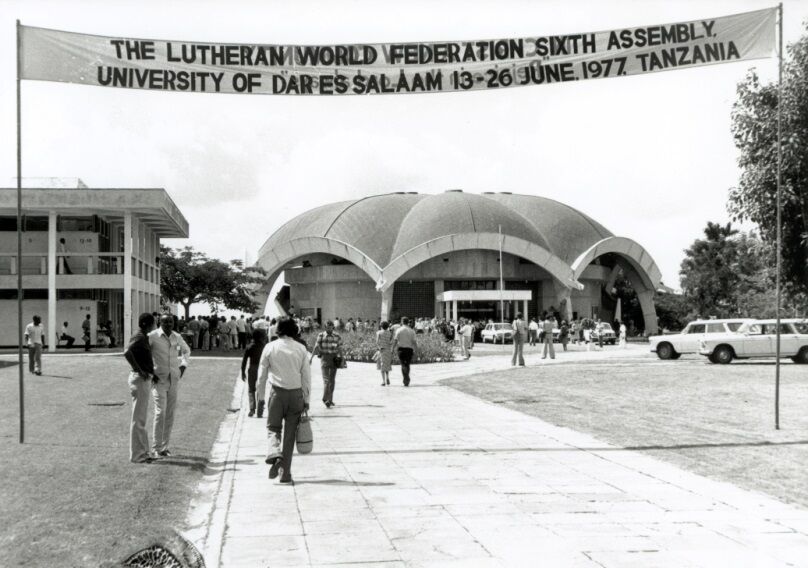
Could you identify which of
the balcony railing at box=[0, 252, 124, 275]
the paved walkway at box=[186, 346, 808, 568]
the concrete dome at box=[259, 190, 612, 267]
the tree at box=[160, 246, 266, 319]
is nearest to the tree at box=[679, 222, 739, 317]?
the concrete dome at box=[259, 190, 612, 267]

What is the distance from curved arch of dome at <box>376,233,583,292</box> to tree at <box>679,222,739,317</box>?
15.2 meters

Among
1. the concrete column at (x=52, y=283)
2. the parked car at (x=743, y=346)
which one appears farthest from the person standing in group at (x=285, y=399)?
the concrete column at (x=52, y=283)

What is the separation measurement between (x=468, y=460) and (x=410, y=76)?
5.22 meters

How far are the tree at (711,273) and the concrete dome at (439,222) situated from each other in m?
7.72

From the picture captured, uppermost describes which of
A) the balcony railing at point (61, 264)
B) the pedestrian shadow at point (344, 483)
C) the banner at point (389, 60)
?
the banner at point (389, 60)

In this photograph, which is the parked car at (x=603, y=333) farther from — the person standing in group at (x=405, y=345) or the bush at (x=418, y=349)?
the person standing in group at (x=405, y=345)

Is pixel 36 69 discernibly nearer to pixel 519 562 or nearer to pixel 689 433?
pixel 519 562

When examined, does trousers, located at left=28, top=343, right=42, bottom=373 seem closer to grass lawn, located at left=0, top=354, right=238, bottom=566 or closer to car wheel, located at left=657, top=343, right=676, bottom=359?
grass lawn, located at left=0, top=354, right=238, bottom=566

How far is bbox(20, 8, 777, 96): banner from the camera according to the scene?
11.3 m

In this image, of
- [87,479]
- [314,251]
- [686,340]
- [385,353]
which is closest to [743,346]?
[686,340]

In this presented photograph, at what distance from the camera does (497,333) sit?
47875mm

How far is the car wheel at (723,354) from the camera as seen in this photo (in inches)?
1080

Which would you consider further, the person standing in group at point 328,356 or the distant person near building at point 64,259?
the distant person near building at point 64,259

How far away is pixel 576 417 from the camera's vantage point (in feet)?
46.0
